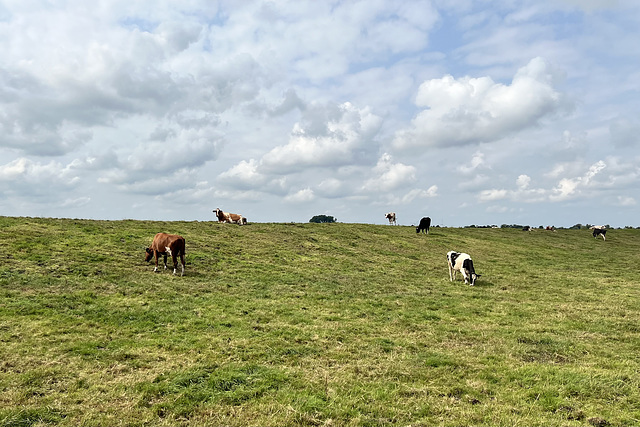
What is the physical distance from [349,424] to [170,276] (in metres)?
15.3

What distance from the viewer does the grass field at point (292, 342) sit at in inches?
282

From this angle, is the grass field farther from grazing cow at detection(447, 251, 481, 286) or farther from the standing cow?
the standing cow

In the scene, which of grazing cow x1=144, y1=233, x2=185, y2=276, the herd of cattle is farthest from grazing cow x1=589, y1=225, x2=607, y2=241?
grazing cow x1=144, y1=233, x2=185, y2=276

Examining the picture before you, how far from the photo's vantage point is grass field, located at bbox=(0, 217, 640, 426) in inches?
282

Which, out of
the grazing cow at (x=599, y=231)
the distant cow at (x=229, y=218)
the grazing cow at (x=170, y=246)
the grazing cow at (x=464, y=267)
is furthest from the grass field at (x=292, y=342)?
the grazing cow at (x=599, y=231)

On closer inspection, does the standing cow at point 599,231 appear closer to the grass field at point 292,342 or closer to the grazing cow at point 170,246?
the grass field at point 292,342

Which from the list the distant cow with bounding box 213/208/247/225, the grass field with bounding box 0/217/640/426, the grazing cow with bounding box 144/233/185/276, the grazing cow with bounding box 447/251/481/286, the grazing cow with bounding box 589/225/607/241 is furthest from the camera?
the grazing cow with bounding box 589/225/607/241

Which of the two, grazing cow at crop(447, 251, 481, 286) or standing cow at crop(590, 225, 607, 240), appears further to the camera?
standing cow at crop(590, 225, 607, 240)

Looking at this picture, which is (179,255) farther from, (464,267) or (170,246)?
(464,267)

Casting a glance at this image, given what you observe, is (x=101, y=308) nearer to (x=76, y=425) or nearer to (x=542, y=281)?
(x=76, y=425)

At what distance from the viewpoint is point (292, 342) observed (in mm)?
11117

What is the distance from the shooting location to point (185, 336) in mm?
11359

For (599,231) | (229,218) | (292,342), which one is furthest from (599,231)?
(292,342)

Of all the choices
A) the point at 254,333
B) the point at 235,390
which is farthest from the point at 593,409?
the point at 254,333
